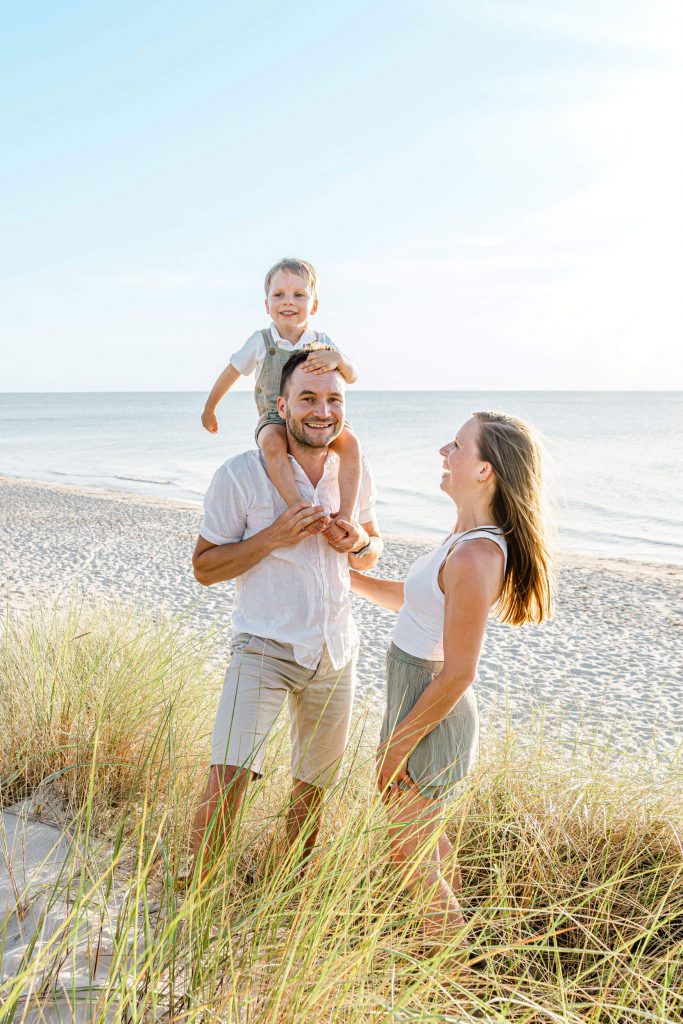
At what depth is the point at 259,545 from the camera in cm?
291

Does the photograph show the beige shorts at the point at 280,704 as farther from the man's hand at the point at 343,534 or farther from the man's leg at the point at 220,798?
the man's hand at the point at 343,534

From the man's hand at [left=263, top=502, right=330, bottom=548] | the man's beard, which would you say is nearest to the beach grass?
the man's hand at [left=263, top=502, right=330, bottom=548]

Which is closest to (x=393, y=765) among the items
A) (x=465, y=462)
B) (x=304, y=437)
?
(x=465, y=462)

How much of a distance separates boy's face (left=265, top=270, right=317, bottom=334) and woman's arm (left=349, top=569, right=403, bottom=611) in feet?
6.49

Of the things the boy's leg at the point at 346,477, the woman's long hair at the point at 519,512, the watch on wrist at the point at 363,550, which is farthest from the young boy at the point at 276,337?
the woman's long hair at the point at 519,512

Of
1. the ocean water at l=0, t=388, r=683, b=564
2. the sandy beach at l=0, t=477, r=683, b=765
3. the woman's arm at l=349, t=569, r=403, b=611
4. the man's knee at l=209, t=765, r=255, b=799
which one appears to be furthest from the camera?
the ocean water at l=0, t=388, r=683, b=564

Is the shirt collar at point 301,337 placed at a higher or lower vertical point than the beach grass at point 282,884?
higher

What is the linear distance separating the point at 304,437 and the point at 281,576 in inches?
22.6

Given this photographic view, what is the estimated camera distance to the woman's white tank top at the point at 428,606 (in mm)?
2604

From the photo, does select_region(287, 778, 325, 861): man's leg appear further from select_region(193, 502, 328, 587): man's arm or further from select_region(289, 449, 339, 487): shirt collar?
select_region(289, 449, 339, 487): shirt collar

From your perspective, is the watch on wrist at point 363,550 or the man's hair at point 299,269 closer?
the watch on wrist at point 363,550

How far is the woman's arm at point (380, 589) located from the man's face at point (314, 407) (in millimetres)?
624

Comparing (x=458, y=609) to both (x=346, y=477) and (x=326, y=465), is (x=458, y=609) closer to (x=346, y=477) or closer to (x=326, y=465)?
(x=346, y=477)

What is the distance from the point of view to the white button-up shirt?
2.95 metres
